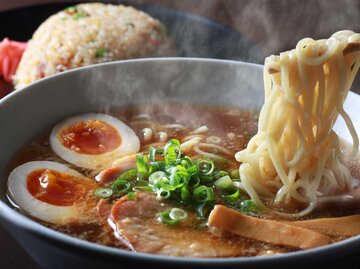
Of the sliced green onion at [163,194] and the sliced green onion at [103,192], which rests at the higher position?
the sliced green onion at [163,194]

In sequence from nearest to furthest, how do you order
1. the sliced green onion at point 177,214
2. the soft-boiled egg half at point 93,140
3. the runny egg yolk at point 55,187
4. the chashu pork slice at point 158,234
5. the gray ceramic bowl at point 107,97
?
the gray ceramic bowl at point 107,97, the chashu pork slice at point 158,234, the sliced green onion at point 177,214, the runny egg yolk at point 55,187, the soft-boiled egg half at point 93,140

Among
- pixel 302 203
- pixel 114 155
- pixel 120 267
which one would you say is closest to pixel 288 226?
pixel 302 203

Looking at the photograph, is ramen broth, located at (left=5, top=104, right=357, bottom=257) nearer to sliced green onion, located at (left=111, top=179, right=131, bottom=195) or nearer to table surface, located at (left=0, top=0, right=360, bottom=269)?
sliced green onion, located at (left=111, top=179, right=131, bottom=195)

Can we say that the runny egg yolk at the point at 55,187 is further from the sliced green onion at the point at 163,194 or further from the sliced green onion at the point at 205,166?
the sliced green onion at the point at 205,166

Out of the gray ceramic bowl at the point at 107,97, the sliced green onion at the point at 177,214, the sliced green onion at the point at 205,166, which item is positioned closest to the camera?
the gray ceramic bowl at the point at 107,97

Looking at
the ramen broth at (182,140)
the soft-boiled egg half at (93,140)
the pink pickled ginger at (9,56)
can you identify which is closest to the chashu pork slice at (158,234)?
the ramen broth at (182,140)

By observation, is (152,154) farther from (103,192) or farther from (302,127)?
(302,127)

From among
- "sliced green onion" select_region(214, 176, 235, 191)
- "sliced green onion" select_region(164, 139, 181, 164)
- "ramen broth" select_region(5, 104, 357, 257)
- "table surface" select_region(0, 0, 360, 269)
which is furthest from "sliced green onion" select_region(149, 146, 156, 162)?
"table surface" select_region(0, 0, 360, 269)
